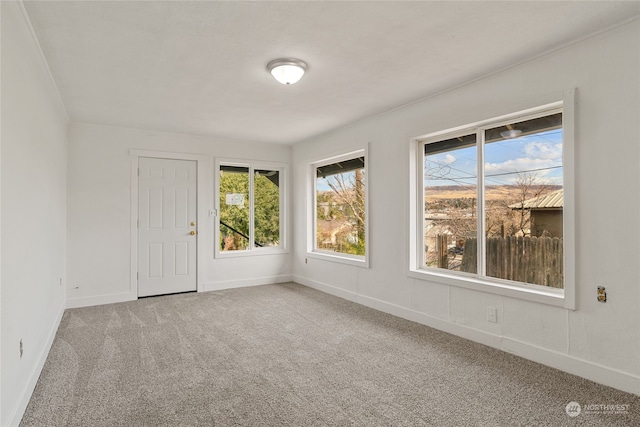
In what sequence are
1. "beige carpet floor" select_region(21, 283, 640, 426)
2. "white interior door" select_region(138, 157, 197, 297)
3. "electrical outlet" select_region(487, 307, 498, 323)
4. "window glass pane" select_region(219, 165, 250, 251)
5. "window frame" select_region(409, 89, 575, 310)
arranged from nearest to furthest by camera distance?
"beige carpet floor" select_region(21, 283, 640, 426) < "window frame" select_region(409, 89, 575, 310) < "electrical outlet" select_region(487, 307, 498, 323) < "white interior door" select_region(138, 157, 197, 297) < "window glass pane" select_region(219, 165, 250, 251)

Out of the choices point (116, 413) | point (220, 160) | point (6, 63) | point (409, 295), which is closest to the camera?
point (6, 63)

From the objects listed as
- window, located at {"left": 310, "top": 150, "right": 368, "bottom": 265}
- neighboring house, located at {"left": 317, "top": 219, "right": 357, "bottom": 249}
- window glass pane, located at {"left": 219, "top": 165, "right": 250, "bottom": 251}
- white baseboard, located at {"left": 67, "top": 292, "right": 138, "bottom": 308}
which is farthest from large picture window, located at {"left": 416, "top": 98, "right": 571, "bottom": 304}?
white baseboard, located at {"left": 67, "top": 292, "right": 138, "bottom": 308}

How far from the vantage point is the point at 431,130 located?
3.72 m

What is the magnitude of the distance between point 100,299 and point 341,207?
351 cm

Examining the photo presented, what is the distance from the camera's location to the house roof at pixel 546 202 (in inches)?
113

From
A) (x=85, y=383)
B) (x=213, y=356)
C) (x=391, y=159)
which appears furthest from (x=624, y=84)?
(x=85, y=383)

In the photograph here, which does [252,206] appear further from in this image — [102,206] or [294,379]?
[294,379]

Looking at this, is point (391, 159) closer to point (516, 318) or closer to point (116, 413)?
point (516, 318)

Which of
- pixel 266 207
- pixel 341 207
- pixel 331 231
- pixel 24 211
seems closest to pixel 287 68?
pixel 24 211

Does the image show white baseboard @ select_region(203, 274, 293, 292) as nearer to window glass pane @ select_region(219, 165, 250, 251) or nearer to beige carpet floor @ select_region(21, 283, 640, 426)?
window glass pane @ select_region(219, 165, 250, 251)

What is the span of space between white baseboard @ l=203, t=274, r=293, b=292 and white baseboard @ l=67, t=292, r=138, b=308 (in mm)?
1053

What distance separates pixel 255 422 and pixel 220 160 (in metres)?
4.36

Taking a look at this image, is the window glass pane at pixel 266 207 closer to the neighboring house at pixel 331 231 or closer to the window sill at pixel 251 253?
the window sill at pixel 251 253

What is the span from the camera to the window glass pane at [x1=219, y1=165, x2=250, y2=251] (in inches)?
228
